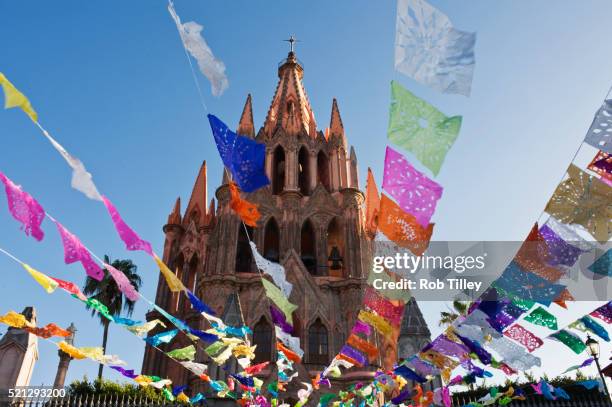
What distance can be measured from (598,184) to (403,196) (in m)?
3.32

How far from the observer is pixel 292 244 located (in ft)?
86.4

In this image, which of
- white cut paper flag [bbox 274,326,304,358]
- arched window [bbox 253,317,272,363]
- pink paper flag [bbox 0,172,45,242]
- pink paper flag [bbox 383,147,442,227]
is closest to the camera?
pink paper flag [bbox 0,172,45,242]

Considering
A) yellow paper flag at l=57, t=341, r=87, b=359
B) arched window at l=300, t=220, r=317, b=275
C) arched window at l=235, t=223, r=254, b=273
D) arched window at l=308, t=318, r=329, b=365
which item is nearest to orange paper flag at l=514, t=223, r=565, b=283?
yellow paper flag at l=57, t=341, r=87, b=359

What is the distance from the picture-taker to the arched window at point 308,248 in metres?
27.7

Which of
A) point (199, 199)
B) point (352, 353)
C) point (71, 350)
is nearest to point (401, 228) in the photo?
point (352, 353)

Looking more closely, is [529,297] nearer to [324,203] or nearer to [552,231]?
[552,231]

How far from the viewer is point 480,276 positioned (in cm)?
1399

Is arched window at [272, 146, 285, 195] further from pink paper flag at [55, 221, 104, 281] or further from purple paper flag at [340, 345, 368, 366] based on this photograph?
pink paper flag at [55, 221, 104, 281]

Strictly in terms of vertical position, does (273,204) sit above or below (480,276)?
above

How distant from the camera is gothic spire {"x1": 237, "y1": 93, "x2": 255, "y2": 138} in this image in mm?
31812

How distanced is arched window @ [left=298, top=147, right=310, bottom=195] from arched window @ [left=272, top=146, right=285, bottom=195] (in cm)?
113

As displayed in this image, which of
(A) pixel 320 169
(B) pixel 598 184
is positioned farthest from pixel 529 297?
(A) pixel 320 169

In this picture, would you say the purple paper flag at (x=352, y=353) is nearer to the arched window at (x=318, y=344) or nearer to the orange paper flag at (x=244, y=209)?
the orange paper flag at (x=244, y=209)

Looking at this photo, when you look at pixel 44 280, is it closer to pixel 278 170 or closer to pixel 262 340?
pixel 262 340
